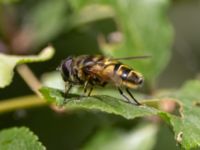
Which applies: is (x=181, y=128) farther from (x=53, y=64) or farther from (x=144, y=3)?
(x=53, y=64)

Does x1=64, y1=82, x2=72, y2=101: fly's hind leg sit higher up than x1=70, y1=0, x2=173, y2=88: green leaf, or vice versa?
x1=64, y1=82, x2=72, y2=101: fly's hind leg

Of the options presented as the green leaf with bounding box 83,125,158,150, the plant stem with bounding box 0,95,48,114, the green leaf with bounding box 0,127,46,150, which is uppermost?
the green leaf with bounding box 0,127,46,150

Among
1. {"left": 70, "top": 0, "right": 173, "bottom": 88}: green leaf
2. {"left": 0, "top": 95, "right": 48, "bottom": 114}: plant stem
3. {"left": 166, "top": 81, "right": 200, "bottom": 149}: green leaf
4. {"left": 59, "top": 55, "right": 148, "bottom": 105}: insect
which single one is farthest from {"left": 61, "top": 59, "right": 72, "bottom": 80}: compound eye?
{"left": 70, "top": 0, "right": 173, "bottom": 88}: green leaf

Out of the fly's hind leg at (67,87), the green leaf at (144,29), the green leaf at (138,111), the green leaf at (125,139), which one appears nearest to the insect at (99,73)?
the fly's hind leg at (67,87)

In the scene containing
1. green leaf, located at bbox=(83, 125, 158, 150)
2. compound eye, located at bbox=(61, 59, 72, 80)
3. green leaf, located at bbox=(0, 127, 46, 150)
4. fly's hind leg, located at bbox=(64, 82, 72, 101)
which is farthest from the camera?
green leaf, located at bbox=(83, 125, 158, 150)

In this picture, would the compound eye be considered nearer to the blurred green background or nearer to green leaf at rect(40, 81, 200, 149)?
green leaf at rect(40, 81, 200, 149)

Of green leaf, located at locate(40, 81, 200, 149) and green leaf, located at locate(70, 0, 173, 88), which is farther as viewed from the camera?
green leaf, located at locate(70, 0, 173, 88)

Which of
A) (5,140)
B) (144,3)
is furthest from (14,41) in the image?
(5,140)
